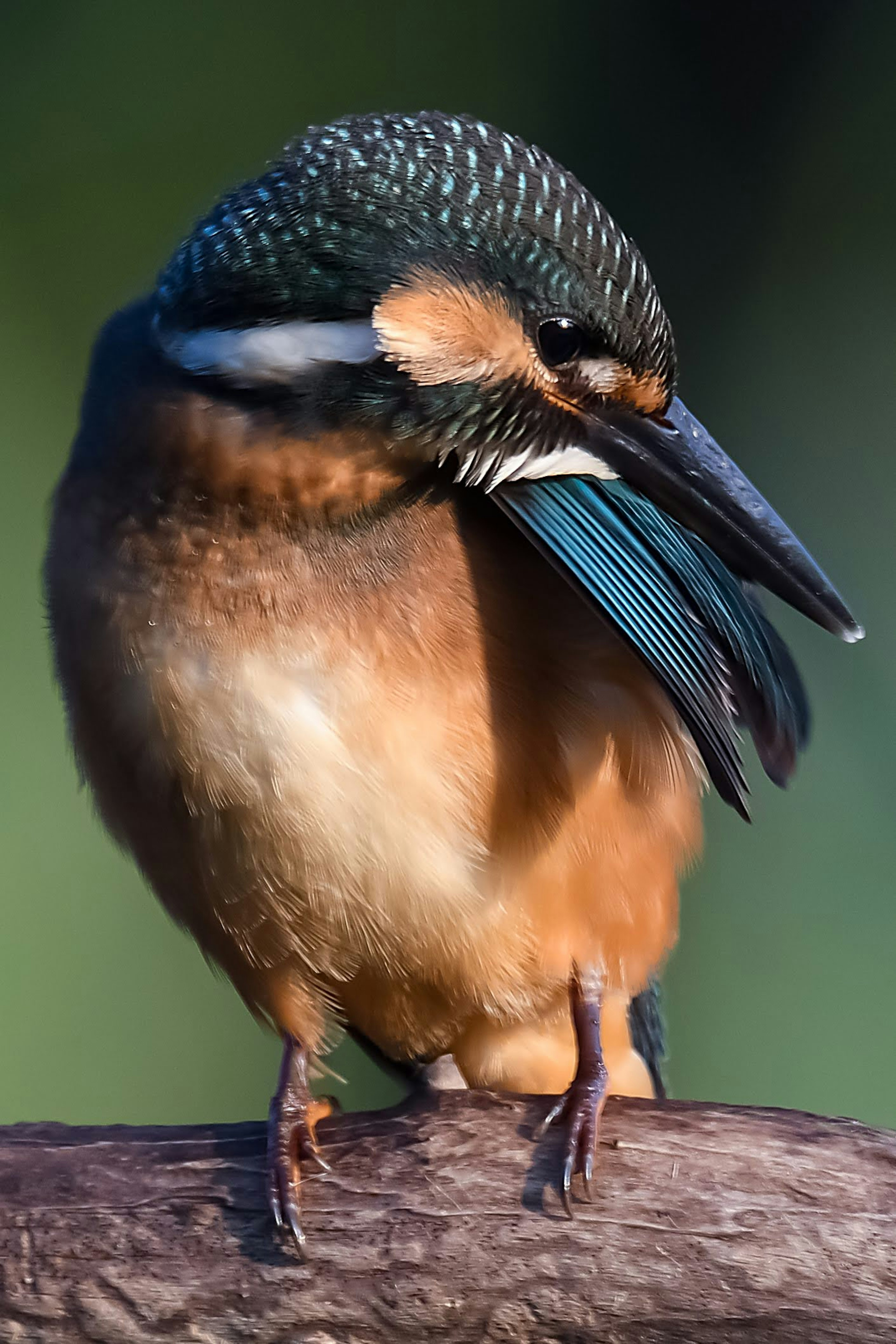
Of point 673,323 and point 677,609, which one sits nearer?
point 677,609

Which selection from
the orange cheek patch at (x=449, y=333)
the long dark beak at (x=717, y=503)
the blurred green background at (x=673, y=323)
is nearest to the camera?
the orange cheek patch at (x=449, y=333)

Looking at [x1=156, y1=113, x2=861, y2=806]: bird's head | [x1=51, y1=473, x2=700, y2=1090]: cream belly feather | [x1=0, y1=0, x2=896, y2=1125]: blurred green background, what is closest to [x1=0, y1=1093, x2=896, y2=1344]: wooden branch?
[x1=51, y1=473, x2=700, y2=1090]: cream belly feather

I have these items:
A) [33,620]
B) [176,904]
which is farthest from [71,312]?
[176,904]

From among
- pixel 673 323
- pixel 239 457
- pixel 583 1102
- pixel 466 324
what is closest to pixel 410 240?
pixel 466 324

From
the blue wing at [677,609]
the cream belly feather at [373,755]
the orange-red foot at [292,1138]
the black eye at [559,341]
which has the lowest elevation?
the orange-red foot at [292,1138]

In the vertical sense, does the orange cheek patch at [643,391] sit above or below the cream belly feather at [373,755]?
above

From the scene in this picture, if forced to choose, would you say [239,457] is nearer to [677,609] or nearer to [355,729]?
[355,729]

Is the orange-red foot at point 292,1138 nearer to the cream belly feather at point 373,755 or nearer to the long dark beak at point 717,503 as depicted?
the cream belly feather at point 373,755

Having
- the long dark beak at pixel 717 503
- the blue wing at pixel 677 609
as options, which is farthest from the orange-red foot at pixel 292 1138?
the long dark beak at pixel 717 503
